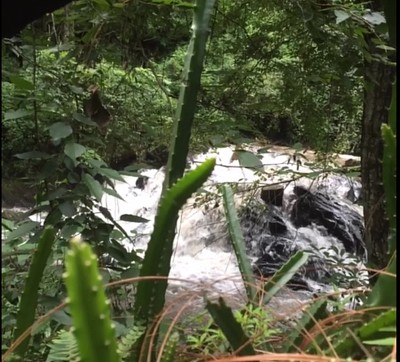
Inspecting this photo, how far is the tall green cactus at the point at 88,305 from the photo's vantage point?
387 mm

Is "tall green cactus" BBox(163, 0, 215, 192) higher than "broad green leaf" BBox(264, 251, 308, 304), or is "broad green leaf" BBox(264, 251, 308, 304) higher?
"tall green cactus" BBox(163, 0, 215, 192)

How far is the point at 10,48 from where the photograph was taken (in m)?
1.10

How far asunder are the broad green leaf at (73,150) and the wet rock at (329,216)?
107 inches

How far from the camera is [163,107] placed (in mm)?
1842

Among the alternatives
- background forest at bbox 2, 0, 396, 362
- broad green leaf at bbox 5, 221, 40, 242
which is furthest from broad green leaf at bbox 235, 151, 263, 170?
broad green leaf at bbox 5, 221, 40, 242

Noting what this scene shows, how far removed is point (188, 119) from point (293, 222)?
3.04 m

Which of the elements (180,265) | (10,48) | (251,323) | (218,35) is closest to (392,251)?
(251,323)

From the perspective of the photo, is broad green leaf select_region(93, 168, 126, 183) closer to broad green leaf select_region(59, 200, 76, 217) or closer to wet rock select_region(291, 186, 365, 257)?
broad green leaf select_region(59, 200, 76, 217)

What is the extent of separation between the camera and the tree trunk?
144cm

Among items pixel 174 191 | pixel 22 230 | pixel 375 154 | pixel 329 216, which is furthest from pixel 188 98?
pixel 329 216

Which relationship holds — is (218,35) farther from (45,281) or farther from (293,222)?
(293,222)

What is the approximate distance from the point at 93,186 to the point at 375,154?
907mm

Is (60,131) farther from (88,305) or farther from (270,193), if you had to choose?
(270,193)

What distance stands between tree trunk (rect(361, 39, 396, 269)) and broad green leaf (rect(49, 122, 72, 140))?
0.84 m
